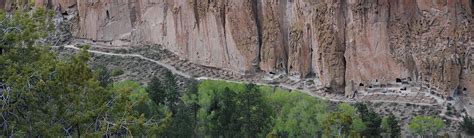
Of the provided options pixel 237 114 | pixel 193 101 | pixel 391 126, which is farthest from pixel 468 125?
pixel 193 101

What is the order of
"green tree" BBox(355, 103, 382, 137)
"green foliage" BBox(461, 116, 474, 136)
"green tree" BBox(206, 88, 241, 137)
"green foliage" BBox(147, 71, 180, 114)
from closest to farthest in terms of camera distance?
"green tree" BBox(355, 103, 382, 137) < "green foliage" BBox(461, 116, 474, 136) < "green tree" BBox(206, 88, 241, 137) < "green foliage" BBox(147, 71, 180, 114)

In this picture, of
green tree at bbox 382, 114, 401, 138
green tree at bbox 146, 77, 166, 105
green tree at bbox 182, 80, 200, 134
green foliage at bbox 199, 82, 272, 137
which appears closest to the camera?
green tree at bbox 382, 114, 401, 138

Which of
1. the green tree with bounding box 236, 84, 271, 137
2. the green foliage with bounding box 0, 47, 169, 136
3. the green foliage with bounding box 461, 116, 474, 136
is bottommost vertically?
the green foliage with bounding box 461, 116, 474, 136

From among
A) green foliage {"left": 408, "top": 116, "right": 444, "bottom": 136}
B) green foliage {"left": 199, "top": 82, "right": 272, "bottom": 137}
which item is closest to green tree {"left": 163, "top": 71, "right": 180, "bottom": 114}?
green foliage {"left": 199, "top": 82, "right": 272, "bottom": 137}

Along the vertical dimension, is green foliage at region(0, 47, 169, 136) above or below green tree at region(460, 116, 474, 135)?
above

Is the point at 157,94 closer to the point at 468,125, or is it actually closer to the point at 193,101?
the point at 193,101

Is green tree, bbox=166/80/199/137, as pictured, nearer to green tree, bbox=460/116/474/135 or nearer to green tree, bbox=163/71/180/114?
green tree, bbox=163/71/180/114
